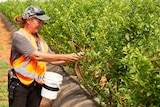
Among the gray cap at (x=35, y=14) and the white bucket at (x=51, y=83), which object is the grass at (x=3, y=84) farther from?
the gray cap at (x=35, y=14)

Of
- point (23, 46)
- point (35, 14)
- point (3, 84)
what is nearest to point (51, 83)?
point (23, 46)

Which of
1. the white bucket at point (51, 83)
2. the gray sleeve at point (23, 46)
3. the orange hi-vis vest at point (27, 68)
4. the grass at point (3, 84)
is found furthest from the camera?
the grass at point (3, 84)

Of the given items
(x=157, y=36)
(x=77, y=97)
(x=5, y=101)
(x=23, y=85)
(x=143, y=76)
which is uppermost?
(x=157, y=36)

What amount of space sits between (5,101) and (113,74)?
12.9 ft

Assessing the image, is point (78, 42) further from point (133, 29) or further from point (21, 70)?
point (133, 29)

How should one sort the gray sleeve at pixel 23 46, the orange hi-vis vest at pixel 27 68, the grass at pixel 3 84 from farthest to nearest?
the grass at pixel 3 84, the orange hi-vis vest at pixel 27 68, the gray sleeve at pixel 23 46

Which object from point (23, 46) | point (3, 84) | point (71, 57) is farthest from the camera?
point (3, 84)

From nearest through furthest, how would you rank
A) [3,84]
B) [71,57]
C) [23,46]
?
[23,46] < [71,57] < [3,84]

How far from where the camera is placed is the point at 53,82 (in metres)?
4.73

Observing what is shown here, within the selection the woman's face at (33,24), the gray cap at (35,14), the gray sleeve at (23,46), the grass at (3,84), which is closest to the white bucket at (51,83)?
the gray sleeve at (23,46)

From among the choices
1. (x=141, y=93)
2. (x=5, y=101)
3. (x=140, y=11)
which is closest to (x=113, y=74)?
(x=140, y=11)

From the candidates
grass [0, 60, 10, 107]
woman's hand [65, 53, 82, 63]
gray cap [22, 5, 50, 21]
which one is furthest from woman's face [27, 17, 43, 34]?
grass [0, 60, 10, 107]

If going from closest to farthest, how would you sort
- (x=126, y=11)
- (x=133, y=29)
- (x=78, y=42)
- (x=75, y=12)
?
(x=133, y=29), (x=126, y=11), (x=78, y=42), (x=75, y=12)

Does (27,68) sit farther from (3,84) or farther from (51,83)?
(3,84)
